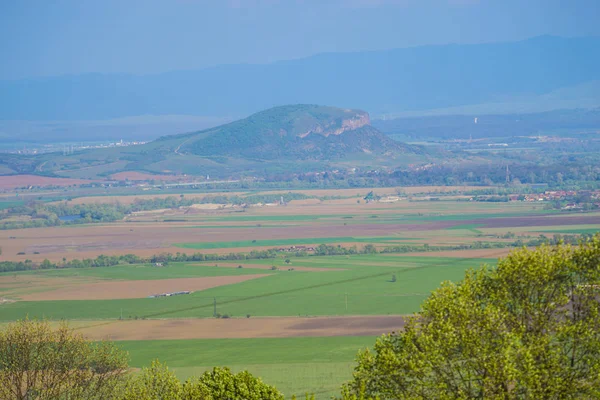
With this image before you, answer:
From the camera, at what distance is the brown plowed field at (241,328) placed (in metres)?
58.6

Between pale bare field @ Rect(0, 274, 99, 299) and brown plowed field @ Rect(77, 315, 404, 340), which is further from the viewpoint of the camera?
pale bare field @ Rect(0, 274, 99, 299)

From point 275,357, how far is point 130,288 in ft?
89.6

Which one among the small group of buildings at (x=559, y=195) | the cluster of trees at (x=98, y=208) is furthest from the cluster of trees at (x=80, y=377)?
Result: the small group of buildings at (x=559, y=195)

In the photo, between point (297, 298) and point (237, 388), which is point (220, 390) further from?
point (297, 298)

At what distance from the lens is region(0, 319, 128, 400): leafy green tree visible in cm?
3206

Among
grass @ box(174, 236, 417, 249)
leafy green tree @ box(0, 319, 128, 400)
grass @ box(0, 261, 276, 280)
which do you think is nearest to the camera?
leafy green tree @ box(0, 319, 128, 400)

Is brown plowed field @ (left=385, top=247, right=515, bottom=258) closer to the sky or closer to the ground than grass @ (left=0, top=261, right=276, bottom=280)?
closer to the ground

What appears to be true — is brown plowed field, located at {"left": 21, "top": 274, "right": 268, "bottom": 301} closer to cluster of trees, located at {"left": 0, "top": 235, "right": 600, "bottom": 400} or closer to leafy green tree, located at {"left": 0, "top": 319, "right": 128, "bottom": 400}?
leafy green tree, located at {"left": 0, "top": 319, "right": 128, "bottom": 400}

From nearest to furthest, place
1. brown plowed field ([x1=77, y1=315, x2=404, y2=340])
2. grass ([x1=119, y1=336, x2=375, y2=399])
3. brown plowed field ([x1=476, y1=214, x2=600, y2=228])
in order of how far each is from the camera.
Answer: grass ([x1=119, y1=336, x2=375, y2=399]), brown plowed field ([x1=77, y1=315, x2=404, y2=340]), brown plowed field ([x1=476, y1=214, x2=600, y2=228])

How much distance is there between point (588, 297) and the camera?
1122 inches

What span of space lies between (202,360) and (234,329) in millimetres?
8383

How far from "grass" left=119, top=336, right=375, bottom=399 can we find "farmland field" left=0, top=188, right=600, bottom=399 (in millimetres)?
90

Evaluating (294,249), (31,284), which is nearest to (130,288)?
(31,284)

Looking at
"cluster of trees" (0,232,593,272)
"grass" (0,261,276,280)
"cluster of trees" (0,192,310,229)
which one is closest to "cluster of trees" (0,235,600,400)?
"grass" (0,261,276,280)
